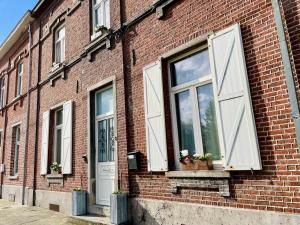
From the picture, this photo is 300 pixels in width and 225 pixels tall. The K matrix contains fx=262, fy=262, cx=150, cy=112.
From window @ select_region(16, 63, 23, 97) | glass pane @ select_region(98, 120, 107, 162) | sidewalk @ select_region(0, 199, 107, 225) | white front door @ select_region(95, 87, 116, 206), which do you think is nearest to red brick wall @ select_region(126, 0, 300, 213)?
white front door @ select_region(95, 87, 116, 206)

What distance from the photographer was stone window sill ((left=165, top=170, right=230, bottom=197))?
157 inches

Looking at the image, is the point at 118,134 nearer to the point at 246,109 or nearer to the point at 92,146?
the point at 92,146

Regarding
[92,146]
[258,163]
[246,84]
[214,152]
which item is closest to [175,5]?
[246,84]

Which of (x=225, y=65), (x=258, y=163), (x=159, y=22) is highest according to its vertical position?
(x=159, y=22)

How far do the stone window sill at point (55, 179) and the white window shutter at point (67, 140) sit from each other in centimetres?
31

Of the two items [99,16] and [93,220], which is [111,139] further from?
[99,16]

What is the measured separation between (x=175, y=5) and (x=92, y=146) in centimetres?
404

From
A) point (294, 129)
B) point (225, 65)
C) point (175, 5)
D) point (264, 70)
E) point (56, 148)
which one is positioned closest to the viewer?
point (294, 129)

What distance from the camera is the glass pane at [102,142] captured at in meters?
6.76

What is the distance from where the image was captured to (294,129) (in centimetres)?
344

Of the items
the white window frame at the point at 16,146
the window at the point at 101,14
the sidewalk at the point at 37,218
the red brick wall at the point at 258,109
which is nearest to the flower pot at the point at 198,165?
the red brick wall at the point at 258,109

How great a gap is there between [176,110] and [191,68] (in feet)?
2.80

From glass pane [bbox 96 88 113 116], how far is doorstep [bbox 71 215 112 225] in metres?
2.57

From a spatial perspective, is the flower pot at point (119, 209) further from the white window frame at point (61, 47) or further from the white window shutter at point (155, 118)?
the white window frame at point (61, 47)
